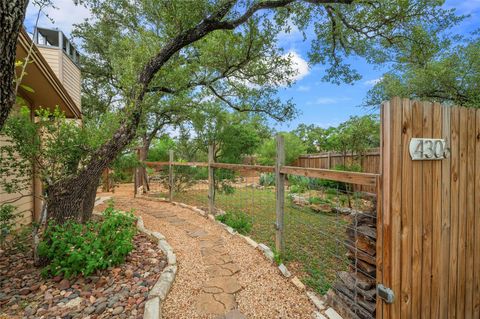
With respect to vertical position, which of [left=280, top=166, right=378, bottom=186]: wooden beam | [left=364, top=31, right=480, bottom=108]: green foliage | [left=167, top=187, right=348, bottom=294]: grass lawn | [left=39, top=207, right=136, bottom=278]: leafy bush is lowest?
[left=167, top=187, right=348, bottom=294]: grass lawn

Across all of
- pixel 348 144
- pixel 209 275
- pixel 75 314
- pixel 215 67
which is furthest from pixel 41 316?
pixel 348 144

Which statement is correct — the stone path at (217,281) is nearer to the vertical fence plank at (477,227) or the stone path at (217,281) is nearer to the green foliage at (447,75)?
the vertical fence plank at (477,227)

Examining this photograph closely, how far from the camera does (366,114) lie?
8.83 m

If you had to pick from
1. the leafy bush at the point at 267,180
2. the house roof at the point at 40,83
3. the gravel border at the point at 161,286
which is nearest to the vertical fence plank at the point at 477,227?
the gravel border at the point at 161,286

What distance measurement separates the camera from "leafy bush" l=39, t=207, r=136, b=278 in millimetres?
2688

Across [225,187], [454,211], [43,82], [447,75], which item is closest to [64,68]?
[43,82]

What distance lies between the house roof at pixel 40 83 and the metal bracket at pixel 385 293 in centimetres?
439

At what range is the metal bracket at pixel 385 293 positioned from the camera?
5.15 feet

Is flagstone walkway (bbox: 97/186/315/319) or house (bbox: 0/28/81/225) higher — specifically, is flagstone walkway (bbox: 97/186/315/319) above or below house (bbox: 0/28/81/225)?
below

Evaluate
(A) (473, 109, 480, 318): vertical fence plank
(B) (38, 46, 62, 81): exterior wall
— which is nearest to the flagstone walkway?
(A) (473, 109, 480, 318): vertical fence plank

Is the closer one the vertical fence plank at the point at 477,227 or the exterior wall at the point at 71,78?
the vertical fence plank at the point at 477,227

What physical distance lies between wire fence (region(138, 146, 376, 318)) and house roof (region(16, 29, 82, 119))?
119 inches

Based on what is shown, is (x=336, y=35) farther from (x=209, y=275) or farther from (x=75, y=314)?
(x=75, y=314)

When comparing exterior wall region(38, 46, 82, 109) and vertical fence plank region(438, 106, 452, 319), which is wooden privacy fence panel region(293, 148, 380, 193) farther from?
exterior wall region(38, 46, 82, 109)
